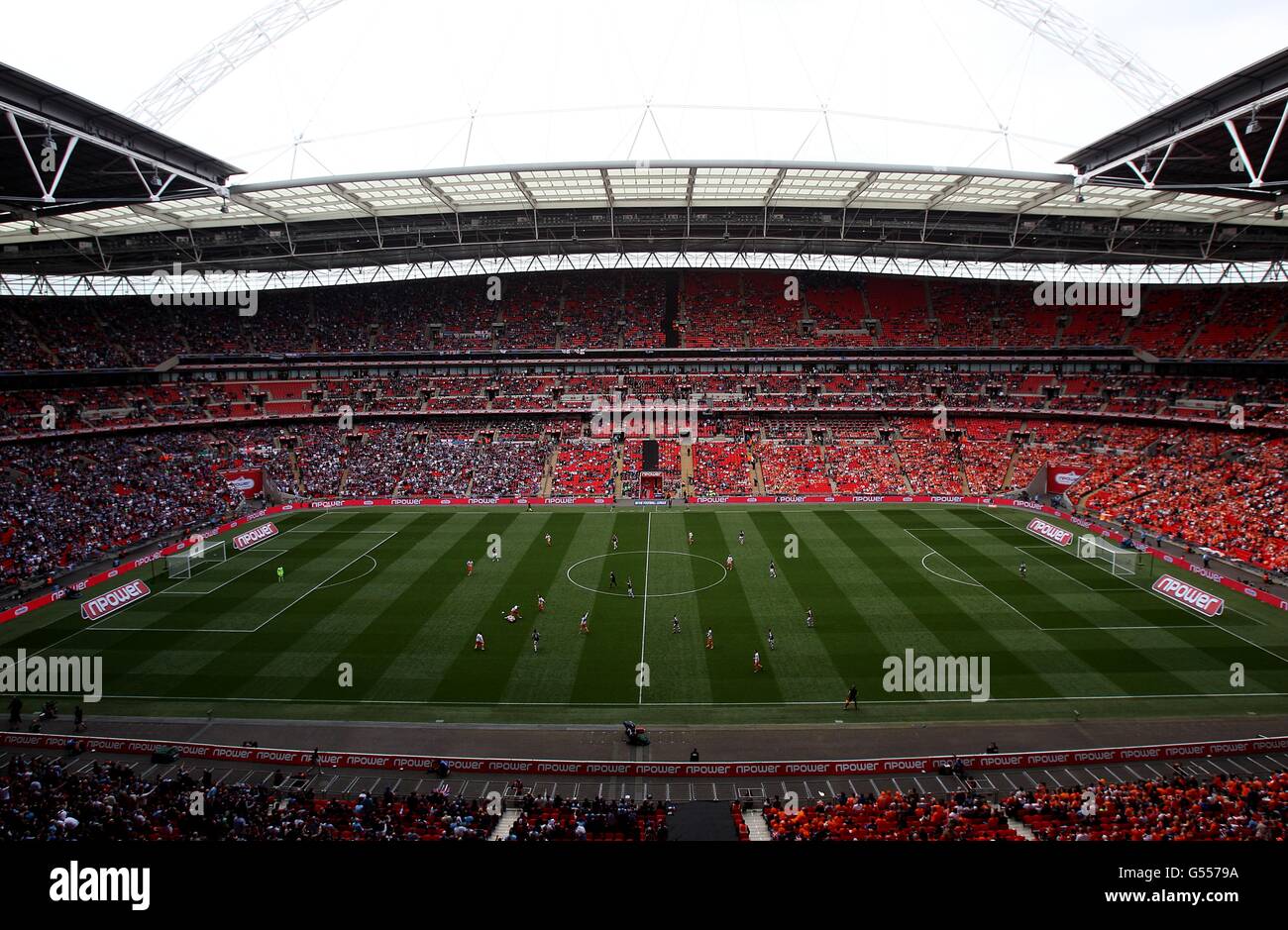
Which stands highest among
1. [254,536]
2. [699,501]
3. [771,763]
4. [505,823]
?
[699,501]

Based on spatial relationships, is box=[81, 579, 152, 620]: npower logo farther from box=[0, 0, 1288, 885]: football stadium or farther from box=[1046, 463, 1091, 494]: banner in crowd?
box=[1046, 463, 1091, 494]: banner in crowd

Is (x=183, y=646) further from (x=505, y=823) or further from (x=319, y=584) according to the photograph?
(x=505, y=823)

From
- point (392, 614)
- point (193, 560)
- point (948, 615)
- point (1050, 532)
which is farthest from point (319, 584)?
point (1050, 532)

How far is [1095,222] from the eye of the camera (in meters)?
54.3

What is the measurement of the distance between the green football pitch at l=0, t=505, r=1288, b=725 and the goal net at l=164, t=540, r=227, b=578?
632 mm

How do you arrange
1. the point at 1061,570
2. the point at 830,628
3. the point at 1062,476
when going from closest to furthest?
the point at 830,628 → the point at 1061,570 → the point at 1062,476

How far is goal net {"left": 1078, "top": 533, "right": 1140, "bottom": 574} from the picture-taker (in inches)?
1489

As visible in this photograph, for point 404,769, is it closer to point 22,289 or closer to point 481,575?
point 481,575

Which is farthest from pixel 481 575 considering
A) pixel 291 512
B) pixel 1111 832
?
pixel 1111 832

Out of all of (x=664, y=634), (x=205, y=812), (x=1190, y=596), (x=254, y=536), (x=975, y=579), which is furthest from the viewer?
(x=254, y=536)

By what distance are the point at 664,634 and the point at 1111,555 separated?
86.7 ft

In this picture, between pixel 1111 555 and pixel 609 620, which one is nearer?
pixel 609 620

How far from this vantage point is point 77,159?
35469 millimetres
